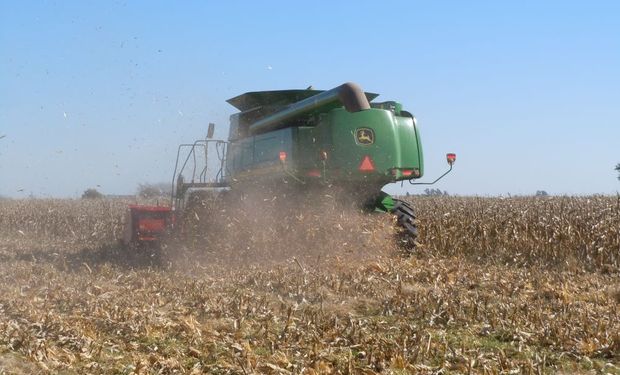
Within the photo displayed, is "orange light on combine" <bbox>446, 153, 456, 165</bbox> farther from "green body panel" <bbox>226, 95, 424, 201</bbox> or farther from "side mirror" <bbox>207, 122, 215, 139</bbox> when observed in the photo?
"side mirror" <bbox>207, 122, 215, 139</bbox>

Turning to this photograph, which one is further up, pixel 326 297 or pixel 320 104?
pixel 320 104

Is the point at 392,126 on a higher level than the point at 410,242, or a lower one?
higher

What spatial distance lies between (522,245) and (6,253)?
8072 millimetres

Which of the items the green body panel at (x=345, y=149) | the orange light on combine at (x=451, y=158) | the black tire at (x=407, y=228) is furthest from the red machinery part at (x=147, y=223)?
the orange light on combine at (x=451, y=158)

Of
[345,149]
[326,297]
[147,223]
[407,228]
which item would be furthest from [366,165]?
[147,223]

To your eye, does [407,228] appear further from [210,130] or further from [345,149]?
[210,130]

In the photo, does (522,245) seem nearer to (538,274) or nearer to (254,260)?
(538,274)

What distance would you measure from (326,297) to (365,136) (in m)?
3.04

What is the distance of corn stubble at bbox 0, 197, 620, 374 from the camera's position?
4.56 m

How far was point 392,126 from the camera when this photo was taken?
9391 millimetres

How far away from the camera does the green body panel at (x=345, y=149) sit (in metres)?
9.16

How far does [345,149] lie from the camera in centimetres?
916

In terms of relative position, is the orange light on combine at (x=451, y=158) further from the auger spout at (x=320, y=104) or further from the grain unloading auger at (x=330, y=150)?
the auger spout at (x=320, y=104)

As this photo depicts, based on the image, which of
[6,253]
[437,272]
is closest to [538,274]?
[437,272]
